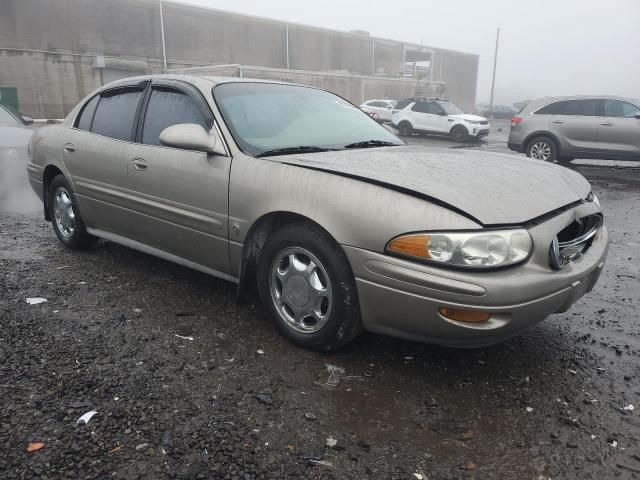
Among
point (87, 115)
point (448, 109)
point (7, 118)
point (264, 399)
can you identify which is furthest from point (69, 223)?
point (448, 109)

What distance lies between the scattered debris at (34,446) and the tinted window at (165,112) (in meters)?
2.15

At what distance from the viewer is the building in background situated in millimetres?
28734

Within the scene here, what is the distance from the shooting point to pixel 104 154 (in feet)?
13.4

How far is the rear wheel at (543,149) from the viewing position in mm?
12023

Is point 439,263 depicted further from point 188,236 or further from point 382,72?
point 382,72

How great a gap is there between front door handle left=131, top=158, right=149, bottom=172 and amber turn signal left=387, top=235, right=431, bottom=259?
204 centimetres

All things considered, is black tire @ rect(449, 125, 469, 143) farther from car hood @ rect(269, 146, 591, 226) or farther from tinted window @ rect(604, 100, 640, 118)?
car hood @ rect(269, 146, 591, 226)

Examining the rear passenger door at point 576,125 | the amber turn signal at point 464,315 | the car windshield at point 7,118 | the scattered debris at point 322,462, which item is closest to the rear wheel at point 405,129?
the rear passenger door at point 576,125

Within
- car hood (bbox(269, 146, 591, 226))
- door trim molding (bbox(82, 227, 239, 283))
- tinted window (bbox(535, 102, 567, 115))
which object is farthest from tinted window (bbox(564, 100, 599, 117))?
door trim molding (bbox(82, 227, 239, 283))

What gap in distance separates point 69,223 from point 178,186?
188 centimetres

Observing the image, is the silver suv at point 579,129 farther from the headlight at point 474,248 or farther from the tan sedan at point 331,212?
the headlight at point 474,248

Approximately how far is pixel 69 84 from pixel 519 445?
3349cm

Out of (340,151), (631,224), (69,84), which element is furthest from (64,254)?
(69,84)

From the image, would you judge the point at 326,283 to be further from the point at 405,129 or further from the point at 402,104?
the point at 402,104
